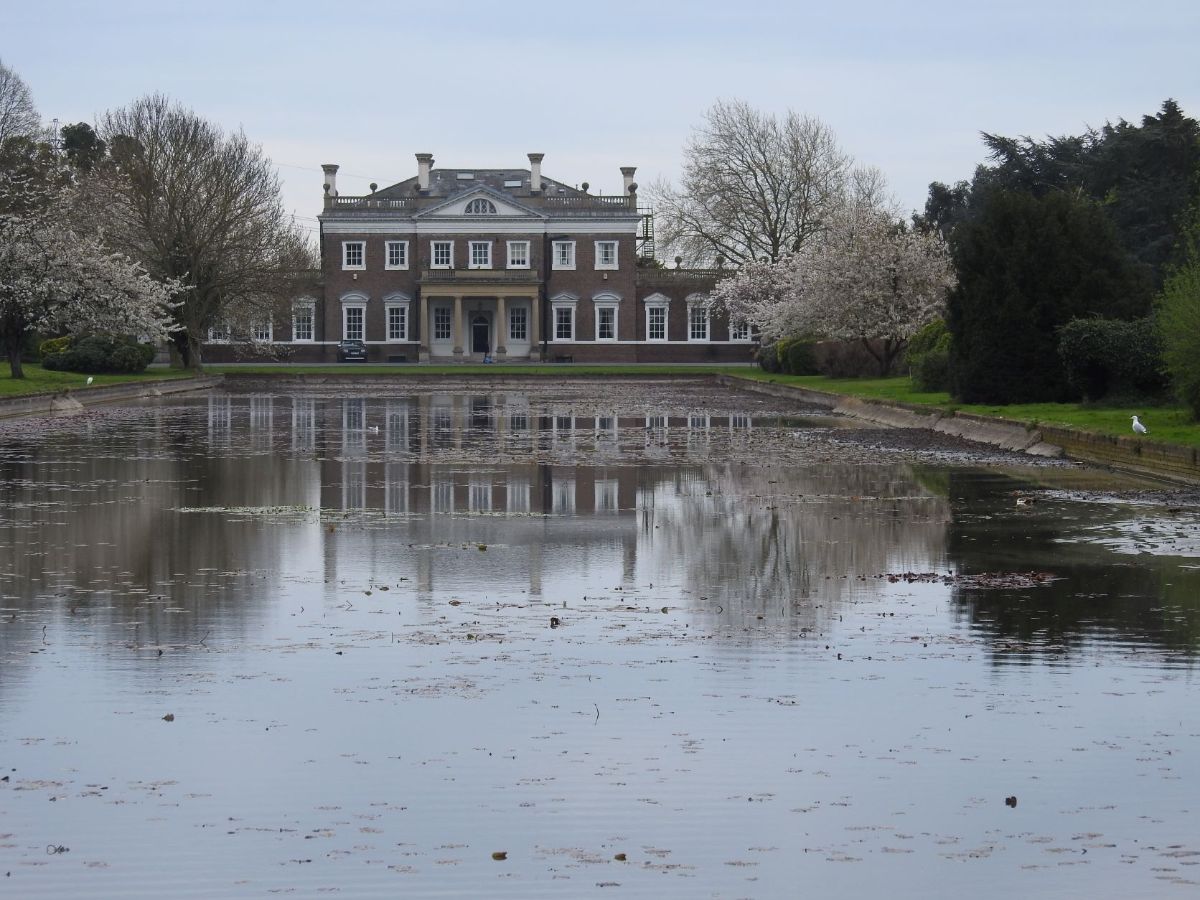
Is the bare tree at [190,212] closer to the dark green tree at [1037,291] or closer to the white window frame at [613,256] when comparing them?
the white window frame at [613,256]

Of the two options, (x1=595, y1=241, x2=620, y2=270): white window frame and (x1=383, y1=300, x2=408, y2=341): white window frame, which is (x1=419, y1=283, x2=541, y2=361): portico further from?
(x1=595, y1=241, x2=620, y2=270): white window frame

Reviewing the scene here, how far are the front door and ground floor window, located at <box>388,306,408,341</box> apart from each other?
3849mm

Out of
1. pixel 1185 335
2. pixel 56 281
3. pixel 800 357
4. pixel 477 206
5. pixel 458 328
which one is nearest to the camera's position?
pixel 1185 335

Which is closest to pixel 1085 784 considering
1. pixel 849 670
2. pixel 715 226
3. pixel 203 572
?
pixel 849 670

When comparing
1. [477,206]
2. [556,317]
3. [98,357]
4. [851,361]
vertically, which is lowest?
[851,361]

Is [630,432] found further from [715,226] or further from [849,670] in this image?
[715,226]

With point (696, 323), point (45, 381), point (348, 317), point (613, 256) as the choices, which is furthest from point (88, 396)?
point (696, 323)

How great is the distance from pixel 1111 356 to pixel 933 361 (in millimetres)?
12324

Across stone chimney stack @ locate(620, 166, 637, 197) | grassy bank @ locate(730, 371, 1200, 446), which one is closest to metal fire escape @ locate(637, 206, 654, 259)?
stone chimney stack @ locate(620, 166, 637, 197)

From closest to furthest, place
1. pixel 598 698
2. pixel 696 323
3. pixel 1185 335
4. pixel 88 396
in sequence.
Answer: pixel 598 698
pixel 1185 335
pixel 88 396
pixel 696 323

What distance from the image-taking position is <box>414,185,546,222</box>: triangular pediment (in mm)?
96375

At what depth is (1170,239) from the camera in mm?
60062

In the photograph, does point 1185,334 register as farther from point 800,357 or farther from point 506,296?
point 506,296

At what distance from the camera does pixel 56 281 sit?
171ft
